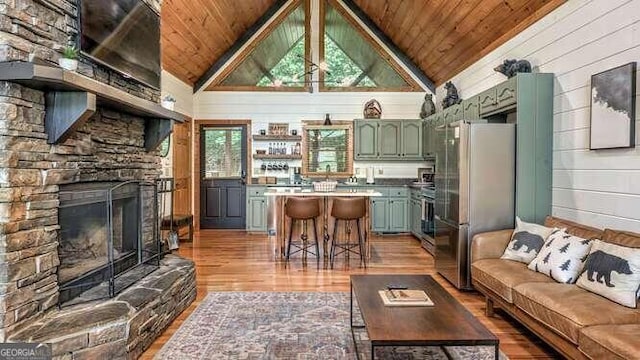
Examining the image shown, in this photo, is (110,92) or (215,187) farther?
(215,187)

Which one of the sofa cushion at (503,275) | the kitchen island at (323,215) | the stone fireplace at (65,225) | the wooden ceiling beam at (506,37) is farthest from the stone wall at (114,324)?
the wooden ceiling beam at (506,37)

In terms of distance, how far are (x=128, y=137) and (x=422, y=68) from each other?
5.75m

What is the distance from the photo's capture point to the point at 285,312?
362 centimetres

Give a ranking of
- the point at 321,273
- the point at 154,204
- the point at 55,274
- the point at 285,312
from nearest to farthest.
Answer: the point at 55,274 < the point at 285,312 < the point at 154,204 < the point at 321,273

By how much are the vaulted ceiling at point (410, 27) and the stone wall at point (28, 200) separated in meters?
3.22

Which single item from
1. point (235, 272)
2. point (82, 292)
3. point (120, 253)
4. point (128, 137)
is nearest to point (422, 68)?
point (235, 272)

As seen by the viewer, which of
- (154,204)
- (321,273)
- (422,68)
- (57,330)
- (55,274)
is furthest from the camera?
(422,68)

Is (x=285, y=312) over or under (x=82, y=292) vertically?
under

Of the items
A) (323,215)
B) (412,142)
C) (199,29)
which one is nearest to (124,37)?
(199,29)

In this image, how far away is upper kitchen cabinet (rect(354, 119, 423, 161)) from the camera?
7742 mm

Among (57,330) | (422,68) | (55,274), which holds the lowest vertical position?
(57,330)

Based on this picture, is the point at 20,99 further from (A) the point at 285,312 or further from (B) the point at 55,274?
(A) the point at 285,312

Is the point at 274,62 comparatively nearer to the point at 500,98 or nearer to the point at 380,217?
the point at 380,217

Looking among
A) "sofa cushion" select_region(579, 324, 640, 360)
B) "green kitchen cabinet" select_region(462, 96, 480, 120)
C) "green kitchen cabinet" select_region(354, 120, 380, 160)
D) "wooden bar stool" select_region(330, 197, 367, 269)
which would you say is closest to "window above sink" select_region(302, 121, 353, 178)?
"green kitchen cabinet" select_region(354, 120, 380, 160)
